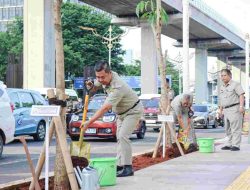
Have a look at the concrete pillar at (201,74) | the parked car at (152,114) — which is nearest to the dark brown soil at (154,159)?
the parked car at (152,114)

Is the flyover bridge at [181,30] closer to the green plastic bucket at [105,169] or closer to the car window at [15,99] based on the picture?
the car window at [15,99]

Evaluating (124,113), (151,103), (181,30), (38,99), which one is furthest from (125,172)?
(181,30)

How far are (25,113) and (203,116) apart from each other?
17.0 meters

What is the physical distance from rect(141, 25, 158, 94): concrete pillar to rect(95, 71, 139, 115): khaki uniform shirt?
41.4 metres

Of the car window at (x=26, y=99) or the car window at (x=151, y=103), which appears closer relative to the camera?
the car window at (x=26, y=99)

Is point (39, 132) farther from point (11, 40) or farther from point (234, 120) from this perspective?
point (11, 40)

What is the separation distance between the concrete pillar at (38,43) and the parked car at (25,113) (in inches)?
536

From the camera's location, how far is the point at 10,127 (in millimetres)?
12820

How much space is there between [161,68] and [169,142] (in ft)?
5.41

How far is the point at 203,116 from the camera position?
3294cm

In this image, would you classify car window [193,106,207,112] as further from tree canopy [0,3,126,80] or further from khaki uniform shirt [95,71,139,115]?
khaki uniform shirt [95,71,139,115]

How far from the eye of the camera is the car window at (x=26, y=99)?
17953mm

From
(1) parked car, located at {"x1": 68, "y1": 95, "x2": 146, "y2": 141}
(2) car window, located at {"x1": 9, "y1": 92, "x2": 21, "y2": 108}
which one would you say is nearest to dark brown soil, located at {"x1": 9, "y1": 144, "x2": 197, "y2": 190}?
(1) parked car, located at {"x1": 68, "y1": 95, "x2": 146, "y2": 141}

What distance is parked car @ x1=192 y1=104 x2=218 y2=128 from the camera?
32.5 m
